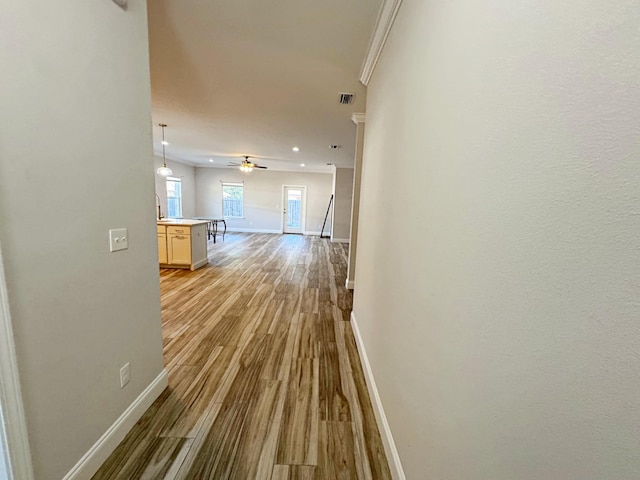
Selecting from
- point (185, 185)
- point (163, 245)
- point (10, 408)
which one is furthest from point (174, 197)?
point (10, 408)

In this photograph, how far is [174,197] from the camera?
908 cm

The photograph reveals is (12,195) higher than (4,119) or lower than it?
lower

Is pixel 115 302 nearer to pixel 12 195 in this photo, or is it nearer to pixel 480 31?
pixel 12 195

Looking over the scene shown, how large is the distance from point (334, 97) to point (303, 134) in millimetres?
1747

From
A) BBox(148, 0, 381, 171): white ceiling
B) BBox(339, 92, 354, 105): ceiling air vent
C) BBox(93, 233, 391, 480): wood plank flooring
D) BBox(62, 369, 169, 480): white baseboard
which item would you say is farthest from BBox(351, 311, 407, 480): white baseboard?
BBox(339, 92, 354, 105): ceiling air vent

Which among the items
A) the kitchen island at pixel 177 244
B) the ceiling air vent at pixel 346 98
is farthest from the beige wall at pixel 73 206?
the kitchen island at pixel 177 244

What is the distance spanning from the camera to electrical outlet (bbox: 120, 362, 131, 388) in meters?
1.45

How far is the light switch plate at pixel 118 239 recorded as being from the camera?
1351 mm

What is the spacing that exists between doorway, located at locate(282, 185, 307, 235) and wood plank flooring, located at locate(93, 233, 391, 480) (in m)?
7.34

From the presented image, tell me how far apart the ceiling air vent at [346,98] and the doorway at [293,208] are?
7.39 m

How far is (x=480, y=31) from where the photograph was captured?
0.74m

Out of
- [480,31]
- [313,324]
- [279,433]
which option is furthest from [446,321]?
[313,324]

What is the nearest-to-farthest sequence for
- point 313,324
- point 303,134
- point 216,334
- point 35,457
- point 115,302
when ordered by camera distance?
point 35,457, point 115,302, point 216,334, point 313,324, point 303,134

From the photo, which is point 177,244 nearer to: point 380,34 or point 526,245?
point 380,34
